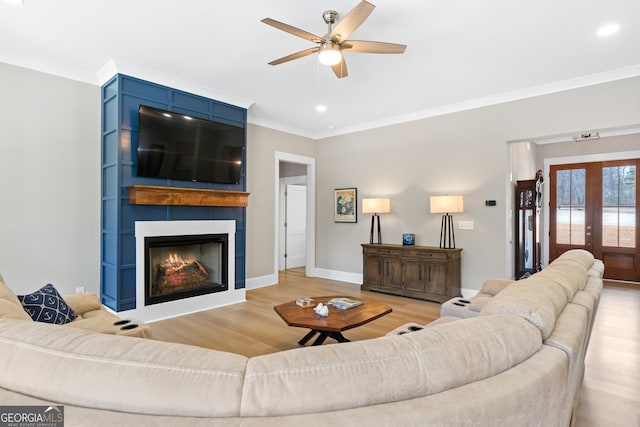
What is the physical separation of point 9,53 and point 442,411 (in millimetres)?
4890

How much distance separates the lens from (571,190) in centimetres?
703

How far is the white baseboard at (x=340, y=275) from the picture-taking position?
6230 mm

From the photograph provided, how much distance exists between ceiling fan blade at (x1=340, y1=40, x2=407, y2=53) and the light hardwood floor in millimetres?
2699

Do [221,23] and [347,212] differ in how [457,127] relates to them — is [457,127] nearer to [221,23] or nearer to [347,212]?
[347,212]

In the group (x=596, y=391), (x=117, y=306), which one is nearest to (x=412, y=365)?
(x=596, y=391)

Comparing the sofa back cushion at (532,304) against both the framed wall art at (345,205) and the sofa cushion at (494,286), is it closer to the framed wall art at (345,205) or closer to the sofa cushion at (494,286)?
the sofa cushion at (494,286)

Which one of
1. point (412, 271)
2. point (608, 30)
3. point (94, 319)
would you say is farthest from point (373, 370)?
point (412, 271)

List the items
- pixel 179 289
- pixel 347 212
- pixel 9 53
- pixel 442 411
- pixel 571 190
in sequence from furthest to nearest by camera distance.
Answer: pixel 571 190, pixel 347 212, pixel 179 289, pixel 9 53, pixel 442 411

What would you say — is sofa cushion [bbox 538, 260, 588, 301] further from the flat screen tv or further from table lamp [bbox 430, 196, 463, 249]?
the flat screen tv

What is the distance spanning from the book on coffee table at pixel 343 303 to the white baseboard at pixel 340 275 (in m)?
2.91

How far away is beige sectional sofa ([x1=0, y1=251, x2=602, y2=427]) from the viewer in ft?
2.36

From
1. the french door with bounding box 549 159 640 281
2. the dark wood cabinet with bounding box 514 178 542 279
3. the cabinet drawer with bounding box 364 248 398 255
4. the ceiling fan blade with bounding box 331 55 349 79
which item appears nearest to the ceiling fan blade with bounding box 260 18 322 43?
the ceiling fan blade with bounding box 331 55 349 79

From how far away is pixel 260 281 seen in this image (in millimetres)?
5789

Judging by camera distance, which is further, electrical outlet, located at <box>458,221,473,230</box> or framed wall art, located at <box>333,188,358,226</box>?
framed wall art, located at <box>333,188,358,226</box>
